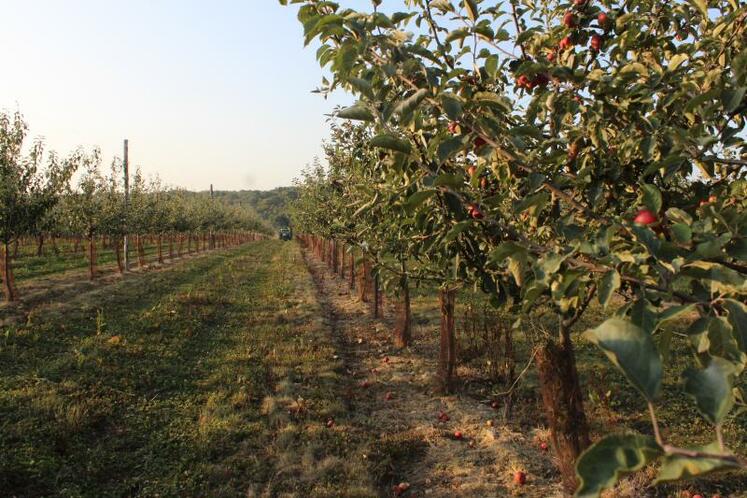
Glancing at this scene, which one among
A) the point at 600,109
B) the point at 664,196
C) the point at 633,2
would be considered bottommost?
the point at 664,196

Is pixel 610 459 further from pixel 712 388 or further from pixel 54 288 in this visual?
pixel 54 288

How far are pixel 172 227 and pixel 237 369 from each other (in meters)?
25.7

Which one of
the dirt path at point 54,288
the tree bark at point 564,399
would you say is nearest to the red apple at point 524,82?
the tree bark at point 564,399

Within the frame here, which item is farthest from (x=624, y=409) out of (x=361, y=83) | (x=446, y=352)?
(x=361, y=83)

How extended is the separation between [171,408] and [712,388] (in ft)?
22.6

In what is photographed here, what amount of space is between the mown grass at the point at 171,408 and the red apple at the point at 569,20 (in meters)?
3.97

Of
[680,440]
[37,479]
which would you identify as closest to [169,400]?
[37,479]

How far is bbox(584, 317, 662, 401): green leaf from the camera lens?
768mm

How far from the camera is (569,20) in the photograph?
2.55m

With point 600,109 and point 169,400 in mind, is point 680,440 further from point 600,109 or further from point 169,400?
point 169,400

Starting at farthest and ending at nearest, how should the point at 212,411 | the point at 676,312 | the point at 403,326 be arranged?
the point at 403,326 < the point at 212,411 < the point at 676,312

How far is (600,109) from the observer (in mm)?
2148

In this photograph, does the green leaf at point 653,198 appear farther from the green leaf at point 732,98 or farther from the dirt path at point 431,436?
the dirt path at point 431,436

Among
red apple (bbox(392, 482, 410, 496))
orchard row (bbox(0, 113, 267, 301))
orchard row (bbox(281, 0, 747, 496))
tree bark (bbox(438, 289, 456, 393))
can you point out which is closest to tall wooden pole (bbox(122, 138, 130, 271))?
orchard row (bbox(0, 113, 267, 301))
